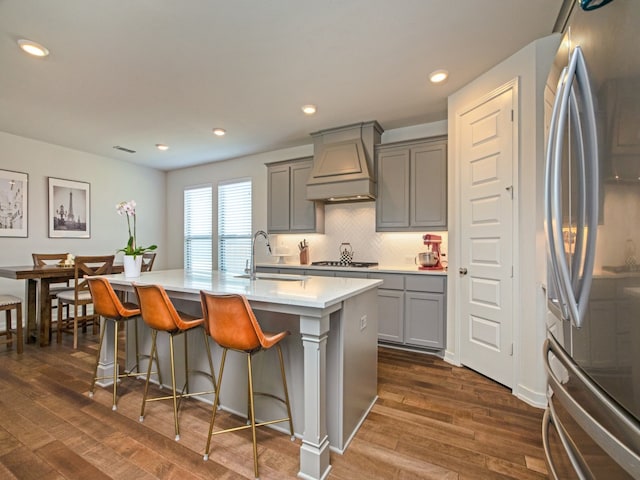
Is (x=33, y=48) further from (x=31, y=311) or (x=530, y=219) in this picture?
(x=530, y=219)

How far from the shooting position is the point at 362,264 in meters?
3.86

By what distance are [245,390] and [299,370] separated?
484 millimetres

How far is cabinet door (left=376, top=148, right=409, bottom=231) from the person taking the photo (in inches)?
141

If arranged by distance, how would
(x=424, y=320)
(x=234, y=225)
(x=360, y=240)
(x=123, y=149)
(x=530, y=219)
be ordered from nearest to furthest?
(x=530, y=219) → (x=424, y=320) → (x=360, y=240) → (x=123, y=149) → (x=234, y=225)

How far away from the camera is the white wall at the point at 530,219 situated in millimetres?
2232

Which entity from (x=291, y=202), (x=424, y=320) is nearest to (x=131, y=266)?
(x=291, y=202)

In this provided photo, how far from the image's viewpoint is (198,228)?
577 centimetres

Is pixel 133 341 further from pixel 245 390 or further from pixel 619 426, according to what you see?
pixel 619 426

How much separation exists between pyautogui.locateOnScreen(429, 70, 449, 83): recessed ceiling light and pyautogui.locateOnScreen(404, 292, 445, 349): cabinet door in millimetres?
2127

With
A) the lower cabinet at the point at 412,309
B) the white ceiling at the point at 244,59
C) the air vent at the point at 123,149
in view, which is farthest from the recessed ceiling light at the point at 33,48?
the lower cabinet at the point at 412,309

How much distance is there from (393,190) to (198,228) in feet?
12.9

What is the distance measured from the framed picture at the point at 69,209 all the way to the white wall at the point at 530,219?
5862mm

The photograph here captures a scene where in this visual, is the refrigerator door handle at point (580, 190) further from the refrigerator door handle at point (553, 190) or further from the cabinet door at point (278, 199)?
the cabinet door at point (278, 199)

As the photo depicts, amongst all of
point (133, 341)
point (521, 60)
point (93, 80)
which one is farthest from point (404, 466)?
point (93, 80)
